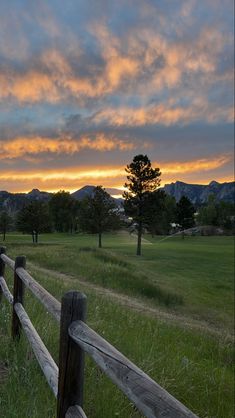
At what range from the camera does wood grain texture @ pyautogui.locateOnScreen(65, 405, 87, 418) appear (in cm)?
330

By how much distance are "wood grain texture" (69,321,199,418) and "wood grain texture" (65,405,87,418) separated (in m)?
0.56

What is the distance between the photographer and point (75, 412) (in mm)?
3359

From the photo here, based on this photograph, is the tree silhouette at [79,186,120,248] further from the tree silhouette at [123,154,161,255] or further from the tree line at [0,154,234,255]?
the tree silhouette at [123,154,161,255]

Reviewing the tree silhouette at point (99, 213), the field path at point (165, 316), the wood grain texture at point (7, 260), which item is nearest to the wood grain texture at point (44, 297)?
the wood grain texture at point (7, 260)

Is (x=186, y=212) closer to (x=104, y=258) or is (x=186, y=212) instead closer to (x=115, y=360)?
(x=104, y=258)

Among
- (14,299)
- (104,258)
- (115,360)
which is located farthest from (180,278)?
(115,360)

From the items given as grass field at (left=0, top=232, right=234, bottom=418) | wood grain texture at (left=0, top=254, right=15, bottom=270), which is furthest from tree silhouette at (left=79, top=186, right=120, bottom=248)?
wood grain texture at (left=0, top=254, right=15, bottom=270)

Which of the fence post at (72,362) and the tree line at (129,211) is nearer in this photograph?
the fence post at (72,362)

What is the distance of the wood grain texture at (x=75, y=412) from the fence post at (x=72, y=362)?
0.05 metres

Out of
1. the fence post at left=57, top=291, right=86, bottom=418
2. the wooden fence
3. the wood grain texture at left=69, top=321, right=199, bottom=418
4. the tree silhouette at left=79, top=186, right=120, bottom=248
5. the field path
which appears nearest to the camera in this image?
the wood grain texture at left=69, top=321, right=199, bottom=418

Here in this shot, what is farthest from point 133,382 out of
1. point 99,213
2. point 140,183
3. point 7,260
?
point 99,213

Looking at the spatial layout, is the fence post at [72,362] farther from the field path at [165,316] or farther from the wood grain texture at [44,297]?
the field path at [165,316]

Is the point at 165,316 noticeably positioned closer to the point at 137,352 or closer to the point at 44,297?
the point at 137,352

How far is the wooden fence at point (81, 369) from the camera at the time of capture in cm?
225
